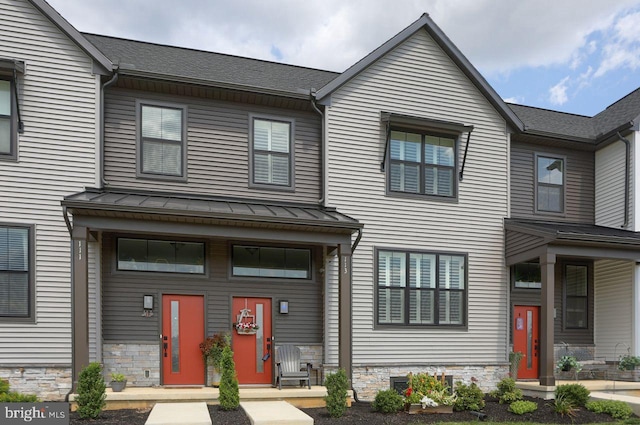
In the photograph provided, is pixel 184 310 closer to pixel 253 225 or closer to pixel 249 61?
pixel 253 225

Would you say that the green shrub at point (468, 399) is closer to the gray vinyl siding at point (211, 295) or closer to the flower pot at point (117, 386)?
the gray vinyl siding at point (211, 295)

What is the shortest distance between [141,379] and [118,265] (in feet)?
7.59

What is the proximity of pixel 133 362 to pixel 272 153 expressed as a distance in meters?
5.25

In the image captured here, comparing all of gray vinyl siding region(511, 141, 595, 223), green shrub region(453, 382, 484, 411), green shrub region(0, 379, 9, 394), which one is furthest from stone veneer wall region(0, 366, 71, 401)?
gray vinyl siding region(511, 141, 595, 223)

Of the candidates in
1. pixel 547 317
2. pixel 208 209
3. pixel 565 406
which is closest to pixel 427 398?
pixel 565 406

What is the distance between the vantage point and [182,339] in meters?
11.7

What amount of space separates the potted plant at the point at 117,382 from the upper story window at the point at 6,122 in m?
4.62

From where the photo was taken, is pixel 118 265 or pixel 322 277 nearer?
pixel 118 265

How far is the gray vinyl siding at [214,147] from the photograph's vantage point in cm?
1177

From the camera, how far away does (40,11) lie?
11133 millimetres

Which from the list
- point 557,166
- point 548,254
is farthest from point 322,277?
point 557,166

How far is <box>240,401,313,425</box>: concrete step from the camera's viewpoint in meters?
8.77

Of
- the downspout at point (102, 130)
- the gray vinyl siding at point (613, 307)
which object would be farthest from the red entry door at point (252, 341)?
the gray vinyl siding at point (613, 307)

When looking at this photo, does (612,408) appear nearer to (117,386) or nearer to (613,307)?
(613,307)
